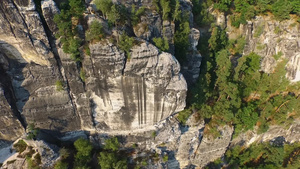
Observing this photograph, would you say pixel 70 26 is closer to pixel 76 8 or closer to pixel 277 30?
pixel 76 8

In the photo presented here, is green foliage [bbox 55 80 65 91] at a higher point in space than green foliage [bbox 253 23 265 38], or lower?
lower

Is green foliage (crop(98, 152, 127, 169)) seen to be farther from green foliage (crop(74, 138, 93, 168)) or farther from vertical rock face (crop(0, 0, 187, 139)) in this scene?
vertical rock face (crop(0, 0, 187, 139))

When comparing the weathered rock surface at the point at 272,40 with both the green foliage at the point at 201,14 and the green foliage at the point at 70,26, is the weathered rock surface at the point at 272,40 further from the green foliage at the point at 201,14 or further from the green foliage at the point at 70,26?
the green foliage at the point at 70,26

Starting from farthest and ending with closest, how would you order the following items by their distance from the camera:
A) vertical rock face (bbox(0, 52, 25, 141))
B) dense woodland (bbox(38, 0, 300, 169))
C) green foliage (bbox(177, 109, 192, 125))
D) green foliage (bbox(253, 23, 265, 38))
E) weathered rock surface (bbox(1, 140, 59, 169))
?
green foliage (bbox(253, 23, 265, 38)), green foliage (bbox(177, 109, 192, 125)), weathered rock surface (bbox(1, 140, 59, 169)), vertical rock face (bbox(0, 52, 25, 141)), dense woodland (bbox(38, 0, 300, 169))

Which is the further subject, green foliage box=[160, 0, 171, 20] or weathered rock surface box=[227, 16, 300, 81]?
weathered rock surface box=[227, 16, 300, 81]

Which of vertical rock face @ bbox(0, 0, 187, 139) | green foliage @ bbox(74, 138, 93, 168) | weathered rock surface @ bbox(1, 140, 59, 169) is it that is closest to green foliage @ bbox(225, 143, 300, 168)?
vertical rock face @ bbox(0, 0, 187, 139)

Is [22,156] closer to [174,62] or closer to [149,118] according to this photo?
[149,118]

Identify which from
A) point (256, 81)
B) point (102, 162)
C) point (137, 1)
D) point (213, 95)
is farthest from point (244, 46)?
point (102, 162)

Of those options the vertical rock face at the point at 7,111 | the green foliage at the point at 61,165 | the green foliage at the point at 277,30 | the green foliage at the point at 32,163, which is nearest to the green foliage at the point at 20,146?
the vertical rock face at the point at 7,111
